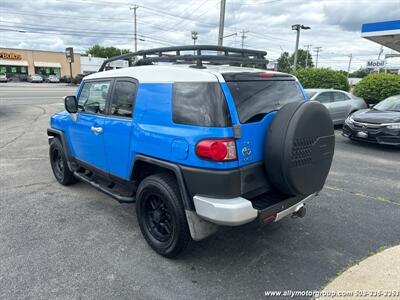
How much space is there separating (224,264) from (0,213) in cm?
303

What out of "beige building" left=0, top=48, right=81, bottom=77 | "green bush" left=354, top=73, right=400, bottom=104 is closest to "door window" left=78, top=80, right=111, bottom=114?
"green bush" left=354, top=73, right=400, bottom=104

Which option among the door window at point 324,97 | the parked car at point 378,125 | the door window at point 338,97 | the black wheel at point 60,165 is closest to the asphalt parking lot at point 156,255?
the black wheel at point 60,165

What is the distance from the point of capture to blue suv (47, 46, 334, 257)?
2805mm

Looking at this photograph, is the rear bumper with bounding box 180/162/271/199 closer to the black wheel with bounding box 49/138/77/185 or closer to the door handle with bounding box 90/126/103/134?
the door handle with bounding box 90/126/103/134

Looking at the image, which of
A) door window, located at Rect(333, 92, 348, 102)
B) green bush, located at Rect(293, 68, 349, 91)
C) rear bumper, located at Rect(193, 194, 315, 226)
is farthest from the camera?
green bush, located at Rect(293, 68, 349, 91)

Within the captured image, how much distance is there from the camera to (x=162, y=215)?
339cm

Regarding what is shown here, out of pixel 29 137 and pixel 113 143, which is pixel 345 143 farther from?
pixel 29 137

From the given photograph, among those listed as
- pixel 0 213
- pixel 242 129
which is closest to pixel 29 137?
pixel 0 213

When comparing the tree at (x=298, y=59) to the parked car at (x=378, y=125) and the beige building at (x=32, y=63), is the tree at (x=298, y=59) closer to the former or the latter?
the beige building at (x=32, y=63)

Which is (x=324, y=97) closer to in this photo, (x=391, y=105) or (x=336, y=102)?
(x=336, y=102)

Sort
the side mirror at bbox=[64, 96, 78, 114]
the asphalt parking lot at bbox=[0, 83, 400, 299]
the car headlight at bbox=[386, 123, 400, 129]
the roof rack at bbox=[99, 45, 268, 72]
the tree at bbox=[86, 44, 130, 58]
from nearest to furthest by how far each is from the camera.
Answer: the asphalt parking lot at bbox=[0, 83, 400, 299] < the roof rack at bbox=[99, 45, 268, 72] < the side mirror at bbox=[64, 96, 78, 114] < the car headlight at bbox=[386, 123, 400, 129] < the tree at bbox=[86, 44, 130, 58]

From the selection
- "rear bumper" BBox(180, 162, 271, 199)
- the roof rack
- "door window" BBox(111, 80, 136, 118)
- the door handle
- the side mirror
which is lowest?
"rear bumper" BBox(180, 162, 271, 199)

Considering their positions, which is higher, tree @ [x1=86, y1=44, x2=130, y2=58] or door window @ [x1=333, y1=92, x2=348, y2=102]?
tree @ [x1=86, y1=44, x2=130, y2=58]

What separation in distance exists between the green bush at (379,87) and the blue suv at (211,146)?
12.2 m
